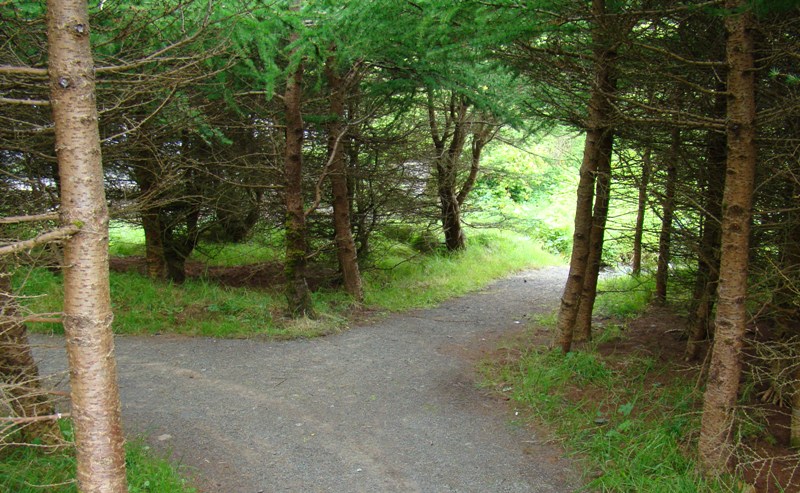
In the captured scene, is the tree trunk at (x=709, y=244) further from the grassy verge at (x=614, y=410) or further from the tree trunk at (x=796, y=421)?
the tree trunk at (x=796, y=421)

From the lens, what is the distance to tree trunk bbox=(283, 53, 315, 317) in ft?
28.3

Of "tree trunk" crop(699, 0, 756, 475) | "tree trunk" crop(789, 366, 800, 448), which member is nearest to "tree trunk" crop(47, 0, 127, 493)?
"tree trunk" crop(699, 0, 756, 475)

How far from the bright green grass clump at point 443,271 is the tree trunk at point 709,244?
544 cm

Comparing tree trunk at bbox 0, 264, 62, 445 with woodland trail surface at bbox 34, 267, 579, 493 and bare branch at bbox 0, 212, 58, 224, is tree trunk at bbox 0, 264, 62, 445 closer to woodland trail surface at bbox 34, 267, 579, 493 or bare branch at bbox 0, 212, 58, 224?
woodland trail surface at bbox 34, 267, 579, 493

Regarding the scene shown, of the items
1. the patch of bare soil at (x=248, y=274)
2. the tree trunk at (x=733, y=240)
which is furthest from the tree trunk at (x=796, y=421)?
the patch of bare soil at (x=248, y=274)

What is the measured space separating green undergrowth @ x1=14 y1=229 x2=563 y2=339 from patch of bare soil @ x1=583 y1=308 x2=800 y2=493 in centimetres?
423

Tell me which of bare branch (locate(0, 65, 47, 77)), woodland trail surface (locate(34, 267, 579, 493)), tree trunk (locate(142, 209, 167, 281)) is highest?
bare branch (locate(0, 65, 47, 77))

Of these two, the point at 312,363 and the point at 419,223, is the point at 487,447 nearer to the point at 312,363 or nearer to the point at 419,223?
the point at 312,363

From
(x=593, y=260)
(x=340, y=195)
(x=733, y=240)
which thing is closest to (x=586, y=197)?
(x=593, y=260)

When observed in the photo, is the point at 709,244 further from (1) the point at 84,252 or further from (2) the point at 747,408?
(1) the point at 84,252

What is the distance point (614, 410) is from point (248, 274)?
28.0 ft

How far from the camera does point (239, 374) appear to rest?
707 cm

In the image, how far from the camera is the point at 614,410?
5.74 metres

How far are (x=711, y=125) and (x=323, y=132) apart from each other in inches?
303
